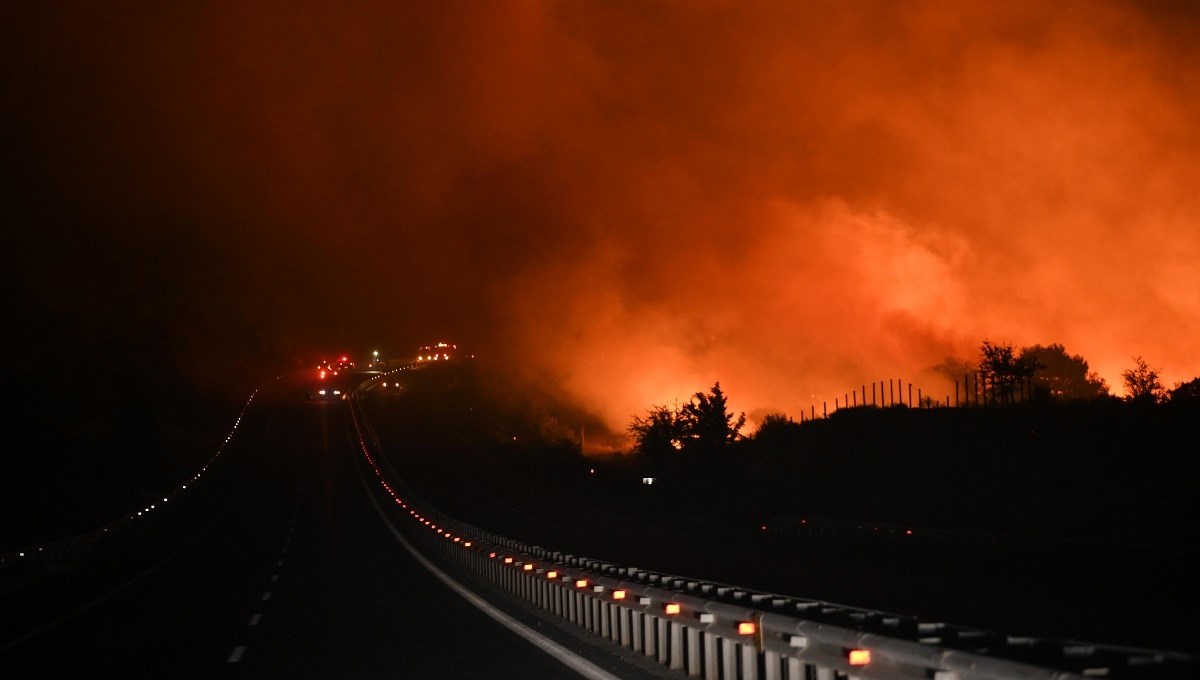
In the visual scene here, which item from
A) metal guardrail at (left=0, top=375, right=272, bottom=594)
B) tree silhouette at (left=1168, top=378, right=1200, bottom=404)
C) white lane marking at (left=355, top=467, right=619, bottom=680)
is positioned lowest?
white lane marking at (left=355, top=467, right=619, bottom=680)

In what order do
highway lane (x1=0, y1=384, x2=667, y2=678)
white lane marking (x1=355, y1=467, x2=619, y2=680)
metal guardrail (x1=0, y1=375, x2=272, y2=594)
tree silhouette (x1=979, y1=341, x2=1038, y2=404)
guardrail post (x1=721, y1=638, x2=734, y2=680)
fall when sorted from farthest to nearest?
1. tree silhouette (x1=979, y1=341, x2=1038, y2=404)
2. metal guardrail (x1=0, y1=375, x2=272, y2=594)
3. highway lane (x1=0, y1=384, x2=667, y2=678)
4. white lane marking (x1=355, y1=467, x2=619, y2=680)
5. guardrail post (x1=721, y1=638, x2=734, y2=680)

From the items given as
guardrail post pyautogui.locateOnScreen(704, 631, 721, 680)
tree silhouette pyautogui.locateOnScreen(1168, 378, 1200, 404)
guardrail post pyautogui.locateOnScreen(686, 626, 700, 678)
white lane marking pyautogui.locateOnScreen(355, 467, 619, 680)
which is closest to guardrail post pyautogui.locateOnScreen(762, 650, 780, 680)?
guardrail post pyautogui.locateOnScreen(704, 631, 721, 680)

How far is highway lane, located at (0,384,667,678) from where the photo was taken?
2145 centimetres

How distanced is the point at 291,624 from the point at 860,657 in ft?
63.9

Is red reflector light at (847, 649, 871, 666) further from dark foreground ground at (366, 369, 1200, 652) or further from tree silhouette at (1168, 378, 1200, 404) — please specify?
tree silhouette at (1168, 378, 1200, 404)

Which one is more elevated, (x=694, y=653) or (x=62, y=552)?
(x=62, y=552)

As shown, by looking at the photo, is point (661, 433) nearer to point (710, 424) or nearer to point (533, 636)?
point (710, 424)

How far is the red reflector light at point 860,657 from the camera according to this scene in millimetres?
11969

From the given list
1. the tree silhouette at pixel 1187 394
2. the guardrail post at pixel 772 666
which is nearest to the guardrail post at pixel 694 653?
the guardrail post at pixel 772 666

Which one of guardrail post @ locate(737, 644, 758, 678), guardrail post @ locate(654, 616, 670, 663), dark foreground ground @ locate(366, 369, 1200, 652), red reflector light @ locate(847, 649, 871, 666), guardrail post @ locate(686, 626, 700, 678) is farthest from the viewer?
dark foreground ground @ locate(366, 369, 1200, 652)

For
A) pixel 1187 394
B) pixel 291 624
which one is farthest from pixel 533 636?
pixel 1187 394

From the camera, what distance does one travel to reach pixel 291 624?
28828mm

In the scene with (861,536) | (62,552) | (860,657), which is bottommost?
(860,657)

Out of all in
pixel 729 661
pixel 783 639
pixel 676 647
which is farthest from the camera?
pixel 676 647
